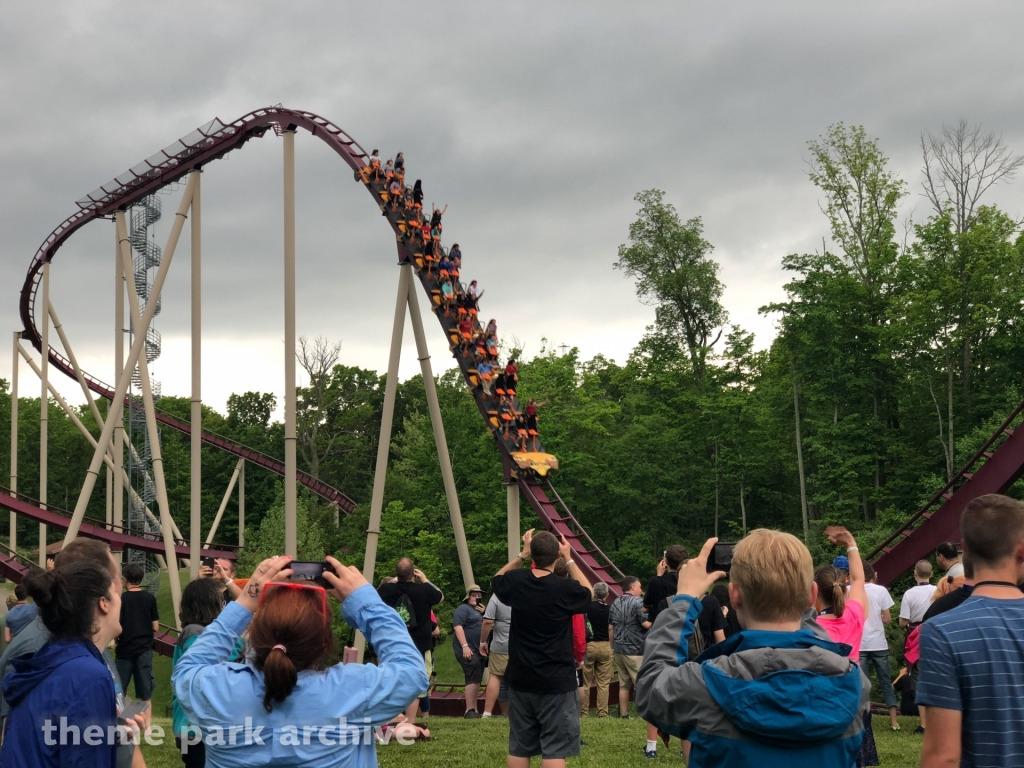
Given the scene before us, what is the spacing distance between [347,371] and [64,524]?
3508 cm

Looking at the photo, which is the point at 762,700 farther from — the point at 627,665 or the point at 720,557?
the point at 627,665

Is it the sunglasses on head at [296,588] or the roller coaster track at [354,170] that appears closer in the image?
the sunglasses on head at [296,588]

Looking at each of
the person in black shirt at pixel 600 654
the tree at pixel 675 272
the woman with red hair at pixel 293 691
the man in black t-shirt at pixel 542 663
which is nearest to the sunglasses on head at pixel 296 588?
the woman with red hair at pixel 293 691

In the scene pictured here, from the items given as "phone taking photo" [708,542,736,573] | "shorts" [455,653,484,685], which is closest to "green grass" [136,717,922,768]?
"shorts" [455,653,484,685]

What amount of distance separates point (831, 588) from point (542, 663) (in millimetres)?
1555

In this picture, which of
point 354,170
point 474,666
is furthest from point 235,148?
point 474,666

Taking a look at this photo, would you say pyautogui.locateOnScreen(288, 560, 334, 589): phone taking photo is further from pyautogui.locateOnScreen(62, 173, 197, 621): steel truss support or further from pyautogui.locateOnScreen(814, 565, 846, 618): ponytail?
pyautogui.locateOnScreen(62, 173, 197, 621): steel truss support

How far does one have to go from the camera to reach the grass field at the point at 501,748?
768 cm

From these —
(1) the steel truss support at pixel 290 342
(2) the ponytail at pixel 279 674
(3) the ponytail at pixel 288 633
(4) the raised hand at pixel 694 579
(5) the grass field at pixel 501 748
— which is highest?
(1) the steel truss support at pixel 290 342

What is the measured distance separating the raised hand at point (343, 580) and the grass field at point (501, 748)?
5138 mm

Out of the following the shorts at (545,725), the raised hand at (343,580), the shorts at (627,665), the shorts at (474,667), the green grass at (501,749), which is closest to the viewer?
the raised hand at (343,580)

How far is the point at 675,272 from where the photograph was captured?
40969 millimetres

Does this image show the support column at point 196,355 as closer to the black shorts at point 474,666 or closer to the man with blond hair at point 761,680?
the black shorts at point 474,666

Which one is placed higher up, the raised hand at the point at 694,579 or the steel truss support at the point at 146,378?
the steel truss support at the point at 146,378
